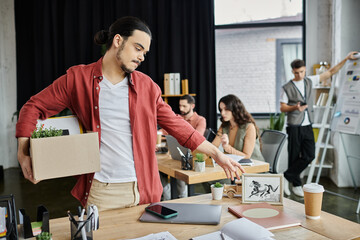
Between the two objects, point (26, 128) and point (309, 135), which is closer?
point (26, 128)

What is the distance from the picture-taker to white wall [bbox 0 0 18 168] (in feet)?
21.8

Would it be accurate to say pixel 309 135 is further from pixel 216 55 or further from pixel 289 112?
pixel 216 55

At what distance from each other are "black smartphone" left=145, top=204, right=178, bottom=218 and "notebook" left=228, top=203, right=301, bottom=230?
11.0 inches

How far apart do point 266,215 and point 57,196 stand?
4.02 metres

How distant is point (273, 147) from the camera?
145 inches

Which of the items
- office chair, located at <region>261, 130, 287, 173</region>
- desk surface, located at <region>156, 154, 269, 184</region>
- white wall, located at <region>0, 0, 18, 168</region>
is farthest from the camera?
white wall, located at <region>0, 0, 18, 168</region>

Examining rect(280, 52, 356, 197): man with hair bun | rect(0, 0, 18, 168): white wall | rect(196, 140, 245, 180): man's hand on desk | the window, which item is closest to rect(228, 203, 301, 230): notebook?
rect(196, 140, 245, 180): man's hand on desk

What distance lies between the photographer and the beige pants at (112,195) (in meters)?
1.76

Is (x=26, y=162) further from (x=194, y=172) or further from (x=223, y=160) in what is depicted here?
(x=194, y=172)

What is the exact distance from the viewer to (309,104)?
4.79 metres

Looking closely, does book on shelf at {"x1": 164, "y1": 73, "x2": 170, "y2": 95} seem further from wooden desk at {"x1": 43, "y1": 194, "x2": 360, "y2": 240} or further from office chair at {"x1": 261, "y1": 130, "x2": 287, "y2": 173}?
wooden desk at {"x1": 43, "y1": 194, "x2": 360, "y2": 240}

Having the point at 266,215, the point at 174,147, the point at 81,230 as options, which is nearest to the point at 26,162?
the point at 81,230

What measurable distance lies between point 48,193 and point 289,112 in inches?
139

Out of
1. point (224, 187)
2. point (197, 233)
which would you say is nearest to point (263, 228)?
point (197, 233)
